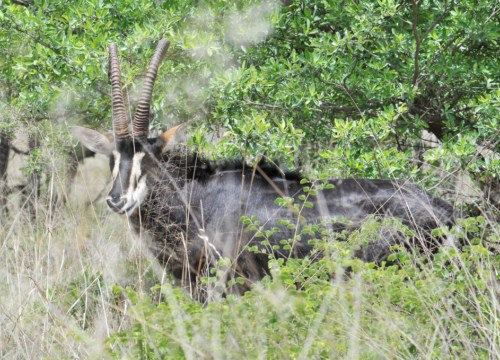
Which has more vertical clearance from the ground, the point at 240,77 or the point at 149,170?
the point at 240,77

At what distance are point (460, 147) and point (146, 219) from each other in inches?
98.9

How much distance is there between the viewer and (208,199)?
20.4 ft

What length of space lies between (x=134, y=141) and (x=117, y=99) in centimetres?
39

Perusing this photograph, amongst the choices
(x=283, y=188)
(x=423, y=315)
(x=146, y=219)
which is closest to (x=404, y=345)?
(x=423, y=315)

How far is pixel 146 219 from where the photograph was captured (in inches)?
245

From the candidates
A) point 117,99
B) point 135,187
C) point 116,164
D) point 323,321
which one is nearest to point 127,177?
point 135,187

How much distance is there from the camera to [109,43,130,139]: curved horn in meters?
6.29

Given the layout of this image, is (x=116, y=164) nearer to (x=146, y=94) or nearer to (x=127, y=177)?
Result: (x=127, y=177)

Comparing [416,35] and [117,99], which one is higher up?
[416,35]

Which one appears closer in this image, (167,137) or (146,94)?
(146,94)

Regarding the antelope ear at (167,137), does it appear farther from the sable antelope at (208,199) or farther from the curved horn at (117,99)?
the curved horn at (117,99)

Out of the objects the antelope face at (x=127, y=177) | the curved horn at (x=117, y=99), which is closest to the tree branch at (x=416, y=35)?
the antelope face at (x=127, y=177)

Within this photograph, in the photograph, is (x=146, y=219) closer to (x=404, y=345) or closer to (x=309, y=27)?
(x=309, y=27)

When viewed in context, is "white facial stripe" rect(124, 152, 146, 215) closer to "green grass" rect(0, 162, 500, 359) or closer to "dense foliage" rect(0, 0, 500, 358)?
"dense foliage" rect(0, 0, 500, 358)
